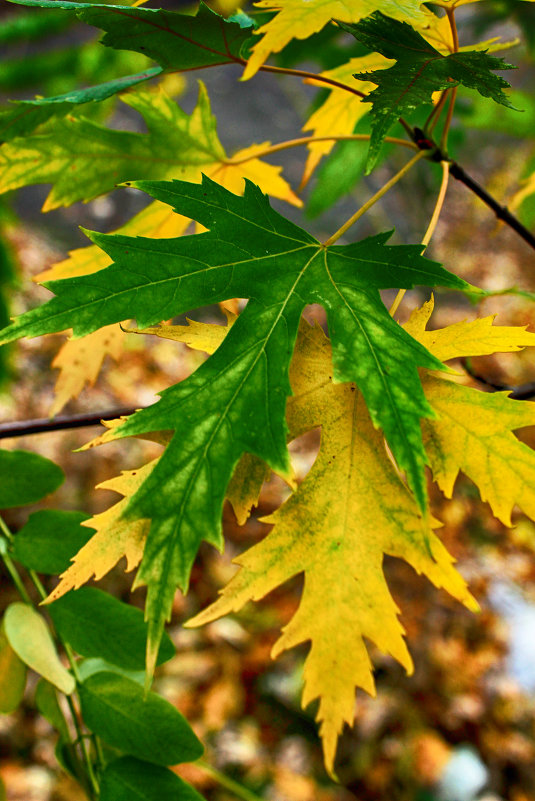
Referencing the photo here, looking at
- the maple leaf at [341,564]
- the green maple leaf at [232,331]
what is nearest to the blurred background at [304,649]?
the green maple leaf at [232,331]

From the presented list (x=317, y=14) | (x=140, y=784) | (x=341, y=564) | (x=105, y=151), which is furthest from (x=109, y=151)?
(x=140, y=784)

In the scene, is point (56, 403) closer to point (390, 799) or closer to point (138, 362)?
point (390, 799)

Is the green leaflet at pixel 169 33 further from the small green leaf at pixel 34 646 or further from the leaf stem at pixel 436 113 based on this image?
the small green leaf at pixel 34 646

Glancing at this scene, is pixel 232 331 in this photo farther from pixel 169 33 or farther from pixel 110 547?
pixel 169 33

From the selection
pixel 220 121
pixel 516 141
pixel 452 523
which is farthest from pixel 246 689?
pixel 516 141

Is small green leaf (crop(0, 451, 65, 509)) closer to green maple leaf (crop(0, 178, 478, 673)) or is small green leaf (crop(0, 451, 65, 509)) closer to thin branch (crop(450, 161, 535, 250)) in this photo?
green maple leaf (crop(0, 178, 478, 673))
